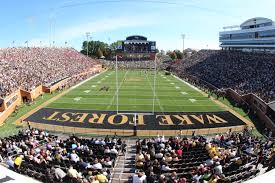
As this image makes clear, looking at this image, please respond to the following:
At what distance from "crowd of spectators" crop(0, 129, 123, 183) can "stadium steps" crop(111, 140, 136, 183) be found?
511 mm

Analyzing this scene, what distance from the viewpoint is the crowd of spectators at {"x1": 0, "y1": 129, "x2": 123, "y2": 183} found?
1470cm

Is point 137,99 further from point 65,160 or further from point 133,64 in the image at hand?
point 133,64

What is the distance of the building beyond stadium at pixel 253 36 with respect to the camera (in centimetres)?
8991

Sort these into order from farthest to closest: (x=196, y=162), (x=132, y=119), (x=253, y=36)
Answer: (x=253, y=36) < (x=132, y=119) < (x=196, y=162)

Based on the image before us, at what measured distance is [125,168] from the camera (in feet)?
63.0

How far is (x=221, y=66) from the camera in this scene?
229ft

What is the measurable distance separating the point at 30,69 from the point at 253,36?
7209cm

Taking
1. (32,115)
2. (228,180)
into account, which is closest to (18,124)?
(32,115)

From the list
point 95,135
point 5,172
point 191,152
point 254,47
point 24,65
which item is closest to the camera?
point 5,172

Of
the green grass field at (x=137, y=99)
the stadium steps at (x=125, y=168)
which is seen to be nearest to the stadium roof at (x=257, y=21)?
the green grass field at (x=137, y=99)

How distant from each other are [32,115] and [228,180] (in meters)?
26.5

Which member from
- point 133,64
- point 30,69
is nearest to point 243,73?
point 30,69

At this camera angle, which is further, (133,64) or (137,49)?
(137,49)

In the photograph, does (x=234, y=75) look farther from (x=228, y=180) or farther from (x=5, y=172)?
(x=5, y=172)
